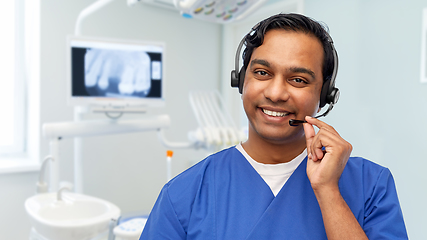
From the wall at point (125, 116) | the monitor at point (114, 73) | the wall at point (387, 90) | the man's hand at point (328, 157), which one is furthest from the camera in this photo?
the wall at point (125, 116)

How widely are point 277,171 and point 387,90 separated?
1.20 m

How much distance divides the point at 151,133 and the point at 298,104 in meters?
1.92

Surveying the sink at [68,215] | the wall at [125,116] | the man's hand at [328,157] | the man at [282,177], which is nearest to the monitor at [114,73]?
the sink at [68,215]

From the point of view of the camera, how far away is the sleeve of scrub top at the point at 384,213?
2.17 feet

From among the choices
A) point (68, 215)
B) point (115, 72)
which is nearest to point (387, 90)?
point (115, 72)

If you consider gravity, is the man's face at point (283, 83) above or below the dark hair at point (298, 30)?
below

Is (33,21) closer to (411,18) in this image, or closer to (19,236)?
(19,236)

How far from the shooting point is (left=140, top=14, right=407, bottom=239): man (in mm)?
691

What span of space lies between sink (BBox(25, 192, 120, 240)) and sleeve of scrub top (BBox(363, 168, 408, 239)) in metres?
0.84

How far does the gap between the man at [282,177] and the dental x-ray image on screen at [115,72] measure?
0.85 metres

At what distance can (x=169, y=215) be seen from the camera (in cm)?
75

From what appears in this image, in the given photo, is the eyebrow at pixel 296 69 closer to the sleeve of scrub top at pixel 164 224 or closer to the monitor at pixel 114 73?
the sleeve of scrub top at pixel 164 224

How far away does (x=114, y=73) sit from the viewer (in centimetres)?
152

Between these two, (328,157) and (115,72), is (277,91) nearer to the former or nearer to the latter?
(328,157)
